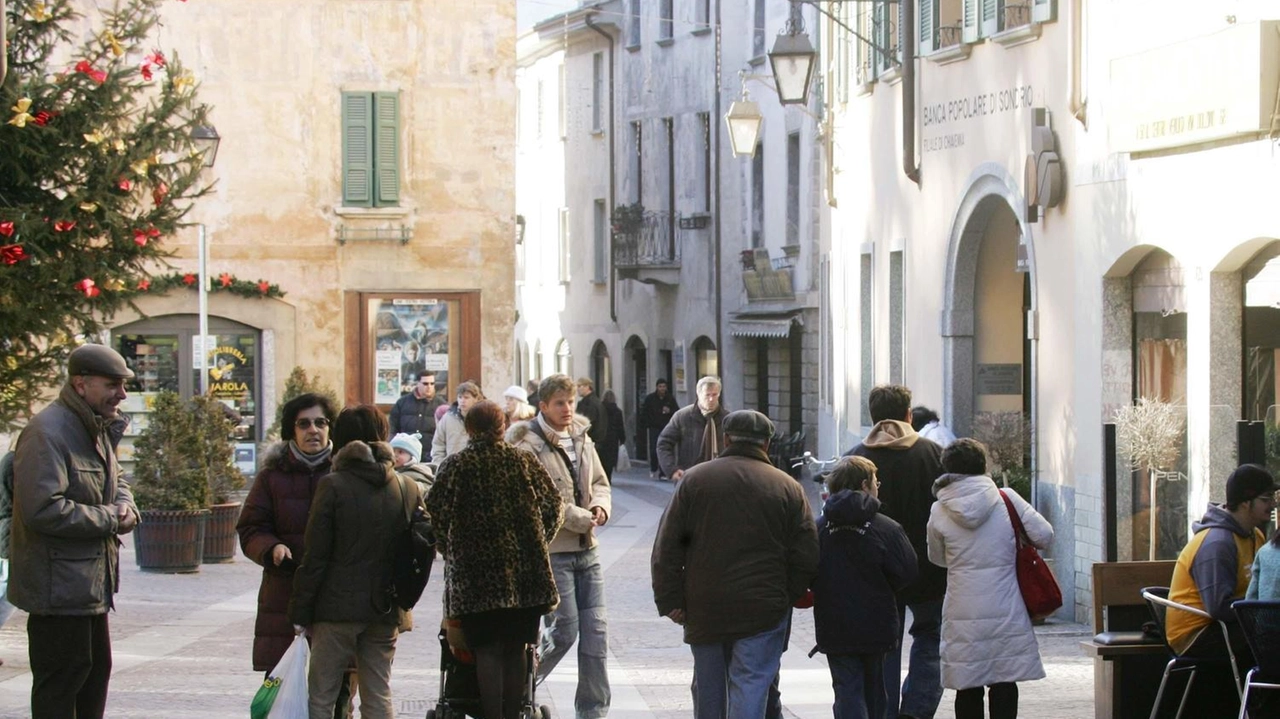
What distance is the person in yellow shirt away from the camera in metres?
8.87

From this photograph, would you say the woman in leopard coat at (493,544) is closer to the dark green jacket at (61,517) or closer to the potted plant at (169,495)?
the dark green jacket at (61,517)

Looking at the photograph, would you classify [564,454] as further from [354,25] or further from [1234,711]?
[354,25]

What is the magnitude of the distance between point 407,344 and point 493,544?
1849cm

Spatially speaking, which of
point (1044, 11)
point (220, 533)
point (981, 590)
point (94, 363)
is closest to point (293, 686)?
point (94, 363)

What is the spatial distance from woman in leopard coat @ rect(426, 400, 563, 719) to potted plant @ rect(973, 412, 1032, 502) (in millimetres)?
8488

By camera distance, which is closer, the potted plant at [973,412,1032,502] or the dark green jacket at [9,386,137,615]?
the dark green jacket at [9,386,137,615]

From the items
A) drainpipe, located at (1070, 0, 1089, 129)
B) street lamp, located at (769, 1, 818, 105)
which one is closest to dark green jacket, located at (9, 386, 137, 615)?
drainpipe, located at (1070, 0, 1089, 129)

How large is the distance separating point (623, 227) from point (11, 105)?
3033 cm

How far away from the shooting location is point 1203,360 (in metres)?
13.2

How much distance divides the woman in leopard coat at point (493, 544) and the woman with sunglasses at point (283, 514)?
60 cm

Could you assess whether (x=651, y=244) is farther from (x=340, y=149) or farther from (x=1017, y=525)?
(x=1017, y=525)

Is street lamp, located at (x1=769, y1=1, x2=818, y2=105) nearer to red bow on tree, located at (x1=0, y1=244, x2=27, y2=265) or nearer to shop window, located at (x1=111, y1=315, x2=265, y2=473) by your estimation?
shop window, located at (x1=111, y1=315, x2=265, y2=473)

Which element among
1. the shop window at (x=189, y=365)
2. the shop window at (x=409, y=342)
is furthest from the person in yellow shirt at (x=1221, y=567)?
the shop window at (x=189, y=365)

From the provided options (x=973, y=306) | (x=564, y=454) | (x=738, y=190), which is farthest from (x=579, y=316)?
(x=564, y=454)
